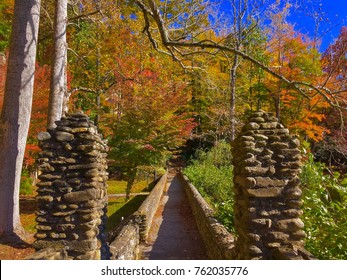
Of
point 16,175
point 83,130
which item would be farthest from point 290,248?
point 16,175

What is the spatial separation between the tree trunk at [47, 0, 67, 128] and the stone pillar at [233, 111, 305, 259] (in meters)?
5.76

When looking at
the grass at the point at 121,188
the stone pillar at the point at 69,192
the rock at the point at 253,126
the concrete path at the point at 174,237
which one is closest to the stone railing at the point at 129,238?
the concrete path at the point at 174,237

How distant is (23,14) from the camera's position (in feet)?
23.0

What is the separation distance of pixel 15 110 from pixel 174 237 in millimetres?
5942

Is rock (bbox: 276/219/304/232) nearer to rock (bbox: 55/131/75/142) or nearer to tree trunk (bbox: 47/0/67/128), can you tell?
rock (bbox: 55/131/75/142)

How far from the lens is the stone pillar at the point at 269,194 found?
14.2 feet

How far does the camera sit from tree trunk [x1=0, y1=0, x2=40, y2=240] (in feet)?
22.1

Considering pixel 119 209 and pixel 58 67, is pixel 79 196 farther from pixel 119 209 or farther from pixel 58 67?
pixel 119 209

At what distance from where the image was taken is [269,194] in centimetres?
438

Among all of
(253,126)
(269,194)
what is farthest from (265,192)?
(253,126)

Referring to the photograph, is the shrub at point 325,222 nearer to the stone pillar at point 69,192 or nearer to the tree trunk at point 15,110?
the stone pillar at point 69,192

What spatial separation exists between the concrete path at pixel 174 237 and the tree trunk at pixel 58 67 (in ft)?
14.7

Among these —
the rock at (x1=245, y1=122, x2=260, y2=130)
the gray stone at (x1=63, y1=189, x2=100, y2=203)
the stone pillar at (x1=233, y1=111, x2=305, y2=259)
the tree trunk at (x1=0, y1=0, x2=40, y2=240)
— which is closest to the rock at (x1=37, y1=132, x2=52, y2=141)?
the gray stone at (x1=63, y1=189, x2=100, y2=203)

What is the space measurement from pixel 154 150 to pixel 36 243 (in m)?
10.3
